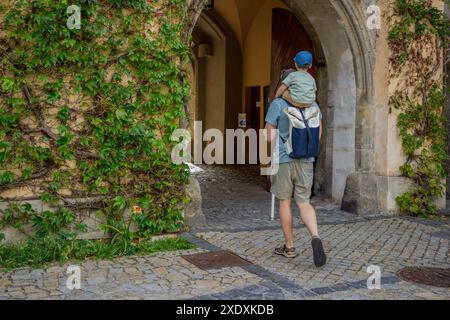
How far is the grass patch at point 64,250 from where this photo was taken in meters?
4.68

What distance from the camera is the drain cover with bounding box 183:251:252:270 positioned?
468 centimetres

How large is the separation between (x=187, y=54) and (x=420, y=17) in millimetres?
3690

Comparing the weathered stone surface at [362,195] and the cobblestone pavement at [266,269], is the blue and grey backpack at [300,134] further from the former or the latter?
the weathered stone surface at [362,195]

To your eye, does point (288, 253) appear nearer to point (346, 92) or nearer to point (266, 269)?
point (266, 269)

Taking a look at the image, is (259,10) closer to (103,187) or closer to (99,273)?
(103,187)

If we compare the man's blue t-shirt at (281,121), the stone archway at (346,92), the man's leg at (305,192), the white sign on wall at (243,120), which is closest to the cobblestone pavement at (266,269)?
the man's leg at (305,192)

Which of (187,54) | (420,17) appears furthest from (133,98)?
(420,17)

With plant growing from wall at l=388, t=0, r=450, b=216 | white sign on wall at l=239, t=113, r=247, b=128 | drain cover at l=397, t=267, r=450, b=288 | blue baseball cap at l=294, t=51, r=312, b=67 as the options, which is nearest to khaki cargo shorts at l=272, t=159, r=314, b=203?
blue baseball cap at l=294, t=51, r=312, b=67

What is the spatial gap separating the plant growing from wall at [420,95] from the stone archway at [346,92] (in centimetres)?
39

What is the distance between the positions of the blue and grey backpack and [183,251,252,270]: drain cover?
42.4 inches

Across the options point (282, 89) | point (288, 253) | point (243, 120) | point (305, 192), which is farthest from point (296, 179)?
point (243, 120)

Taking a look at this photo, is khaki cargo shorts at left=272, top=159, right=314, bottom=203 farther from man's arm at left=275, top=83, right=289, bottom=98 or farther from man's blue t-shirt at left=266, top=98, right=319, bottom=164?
man's arm at left=275, top=83, right=289, bottom=98

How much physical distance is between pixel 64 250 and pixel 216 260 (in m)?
1.38

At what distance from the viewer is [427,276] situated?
14.7 feet
